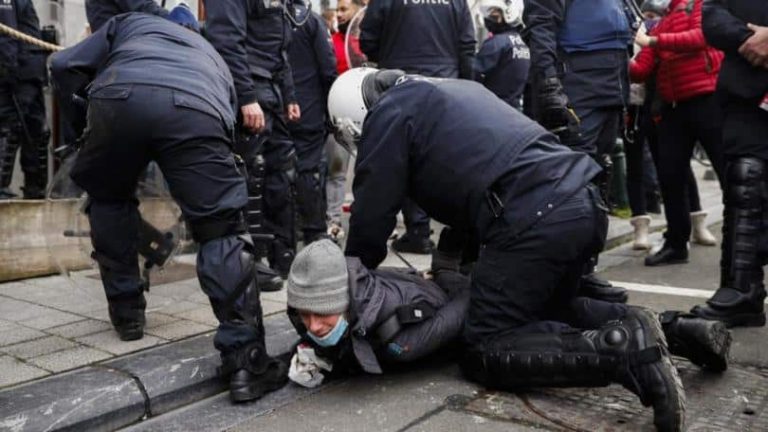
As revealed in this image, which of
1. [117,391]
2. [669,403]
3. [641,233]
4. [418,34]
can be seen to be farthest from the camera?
[641,233]

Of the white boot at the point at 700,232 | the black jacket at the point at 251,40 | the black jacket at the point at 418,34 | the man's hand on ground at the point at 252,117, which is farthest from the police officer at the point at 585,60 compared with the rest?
the white boot at the point at 700,232

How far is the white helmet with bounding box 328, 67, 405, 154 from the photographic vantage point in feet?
10.3

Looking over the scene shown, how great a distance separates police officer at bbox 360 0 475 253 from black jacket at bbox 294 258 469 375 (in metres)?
2.09

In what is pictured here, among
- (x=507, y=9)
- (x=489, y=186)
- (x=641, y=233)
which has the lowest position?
(x=641, y=233)

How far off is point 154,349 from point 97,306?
85cm

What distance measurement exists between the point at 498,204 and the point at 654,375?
76 centimetres

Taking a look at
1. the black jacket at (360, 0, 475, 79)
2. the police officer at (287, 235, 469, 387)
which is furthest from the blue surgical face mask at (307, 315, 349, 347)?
the black jacket at (360, 0, 475, 79)

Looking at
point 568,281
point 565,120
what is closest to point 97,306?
point 568,281

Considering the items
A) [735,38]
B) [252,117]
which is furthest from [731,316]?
[252,117]

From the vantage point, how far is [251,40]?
439cm

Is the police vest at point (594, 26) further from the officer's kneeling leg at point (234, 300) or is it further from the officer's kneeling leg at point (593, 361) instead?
the officer's kneeling leg at point (234, 300)

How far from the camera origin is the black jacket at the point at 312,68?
17.5 feet

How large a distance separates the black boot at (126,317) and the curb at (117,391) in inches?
7.0

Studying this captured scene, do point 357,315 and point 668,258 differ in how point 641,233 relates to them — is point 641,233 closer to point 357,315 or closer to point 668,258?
point 668,258
